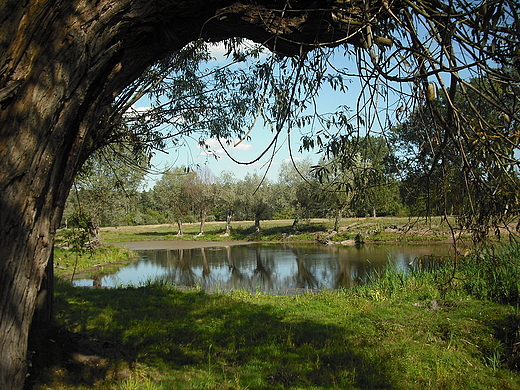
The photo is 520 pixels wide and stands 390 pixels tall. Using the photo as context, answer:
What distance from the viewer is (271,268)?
67.0 ft

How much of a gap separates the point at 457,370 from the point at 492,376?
43cm

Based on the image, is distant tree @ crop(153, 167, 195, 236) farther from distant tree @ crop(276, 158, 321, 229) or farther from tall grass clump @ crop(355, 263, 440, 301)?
tall grass clump @ crop(355, 263, 440, 301)

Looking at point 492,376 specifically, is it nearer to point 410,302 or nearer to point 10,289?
point 410,302

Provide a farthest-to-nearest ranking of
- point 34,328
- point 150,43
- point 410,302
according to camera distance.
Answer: point 410,302 → point 34,328 → point 150,43

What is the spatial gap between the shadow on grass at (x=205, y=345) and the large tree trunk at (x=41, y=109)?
2.13 m

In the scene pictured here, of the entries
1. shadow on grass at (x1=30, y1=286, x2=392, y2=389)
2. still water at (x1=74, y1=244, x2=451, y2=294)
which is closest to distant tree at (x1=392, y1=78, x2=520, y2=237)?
shadow on grass at (x1=30, y1=286, x2=392, y2=389)

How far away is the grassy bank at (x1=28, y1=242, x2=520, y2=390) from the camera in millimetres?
4582

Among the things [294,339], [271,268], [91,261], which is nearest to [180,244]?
[91,261]

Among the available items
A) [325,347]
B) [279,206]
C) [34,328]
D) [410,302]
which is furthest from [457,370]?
[279,206]

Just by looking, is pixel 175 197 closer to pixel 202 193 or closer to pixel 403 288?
pixel 202 193

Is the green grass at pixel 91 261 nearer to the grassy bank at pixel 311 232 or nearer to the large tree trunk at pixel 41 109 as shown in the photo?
the large tree trunk at pixel 41 109

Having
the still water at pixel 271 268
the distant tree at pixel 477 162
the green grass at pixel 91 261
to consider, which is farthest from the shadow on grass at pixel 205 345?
the green grass at pixel 91 261

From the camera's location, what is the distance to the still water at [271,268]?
15.2 metres

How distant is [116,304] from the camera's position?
28.9ft
